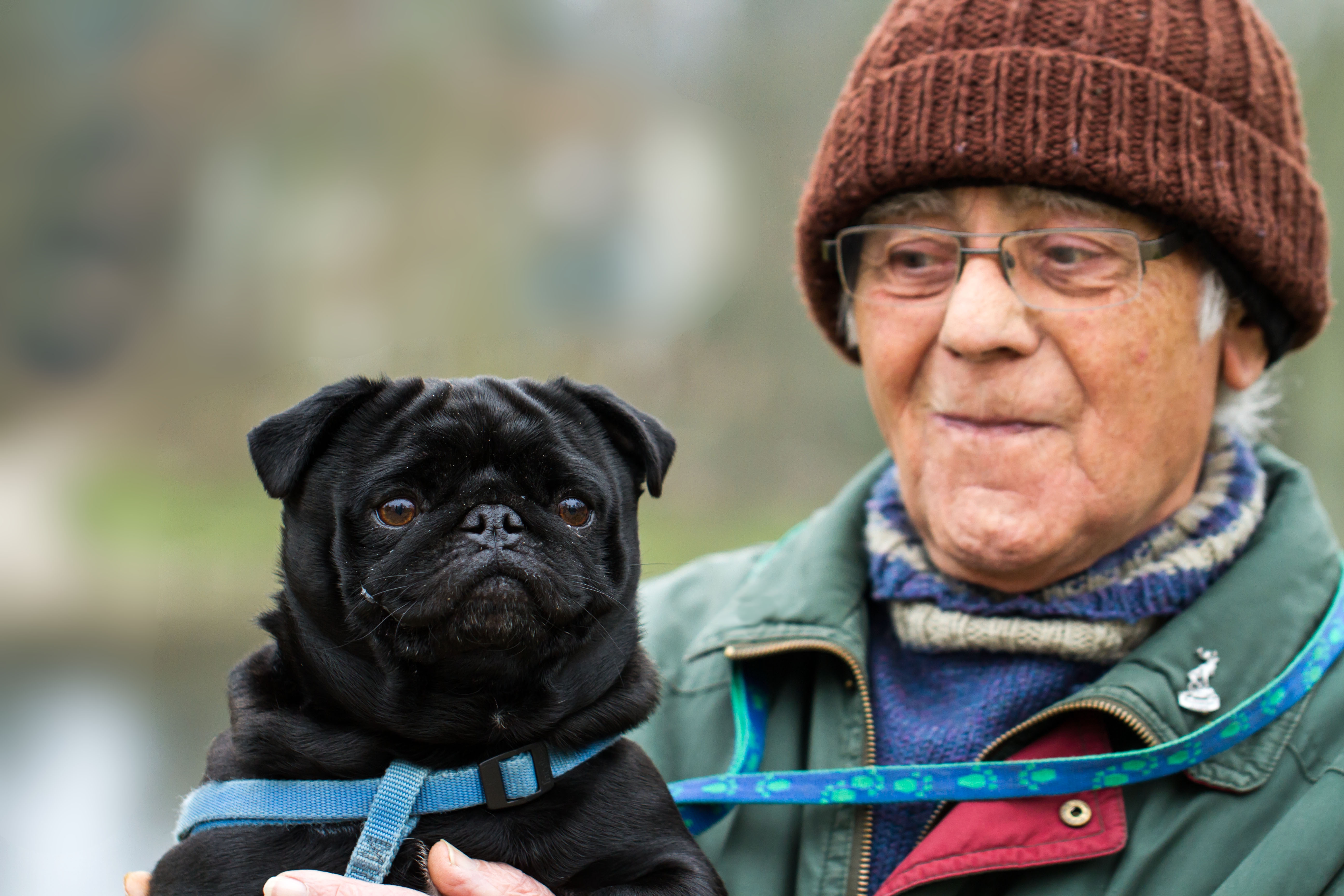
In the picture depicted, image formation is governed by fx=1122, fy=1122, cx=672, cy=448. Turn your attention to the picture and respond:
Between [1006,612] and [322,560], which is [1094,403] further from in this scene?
[322,560]

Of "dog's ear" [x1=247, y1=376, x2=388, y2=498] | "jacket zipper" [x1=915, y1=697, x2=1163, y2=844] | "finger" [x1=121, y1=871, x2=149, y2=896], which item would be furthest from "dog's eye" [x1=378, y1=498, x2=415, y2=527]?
"jacket zipper" [x1=915, y1=697, x2=1163, y2=844]

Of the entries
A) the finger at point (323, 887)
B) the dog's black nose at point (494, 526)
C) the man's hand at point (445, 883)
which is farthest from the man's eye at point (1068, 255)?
the finger at point (323, 887)

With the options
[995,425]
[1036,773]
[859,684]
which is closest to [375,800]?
[859,684]

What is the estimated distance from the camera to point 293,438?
1979 millimetres

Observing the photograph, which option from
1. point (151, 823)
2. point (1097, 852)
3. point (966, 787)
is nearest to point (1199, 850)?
point (1097, 852)

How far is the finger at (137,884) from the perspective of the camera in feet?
6.59

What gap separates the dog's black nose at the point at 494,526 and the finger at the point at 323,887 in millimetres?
559

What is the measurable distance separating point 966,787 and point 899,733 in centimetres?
32

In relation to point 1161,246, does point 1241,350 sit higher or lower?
lower

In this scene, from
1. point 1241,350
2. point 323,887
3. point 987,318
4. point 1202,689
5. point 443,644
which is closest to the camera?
point 323,887

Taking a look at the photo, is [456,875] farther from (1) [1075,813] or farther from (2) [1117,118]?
(2) [1117,118]

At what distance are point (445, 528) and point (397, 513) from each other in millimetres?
100

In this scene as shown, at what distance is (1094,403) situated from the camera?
94.0 inches

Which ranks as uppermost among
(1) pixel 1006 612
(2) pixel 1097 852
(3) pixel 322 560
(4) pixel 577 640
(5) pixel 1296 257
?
(5) pixel 1296 257
